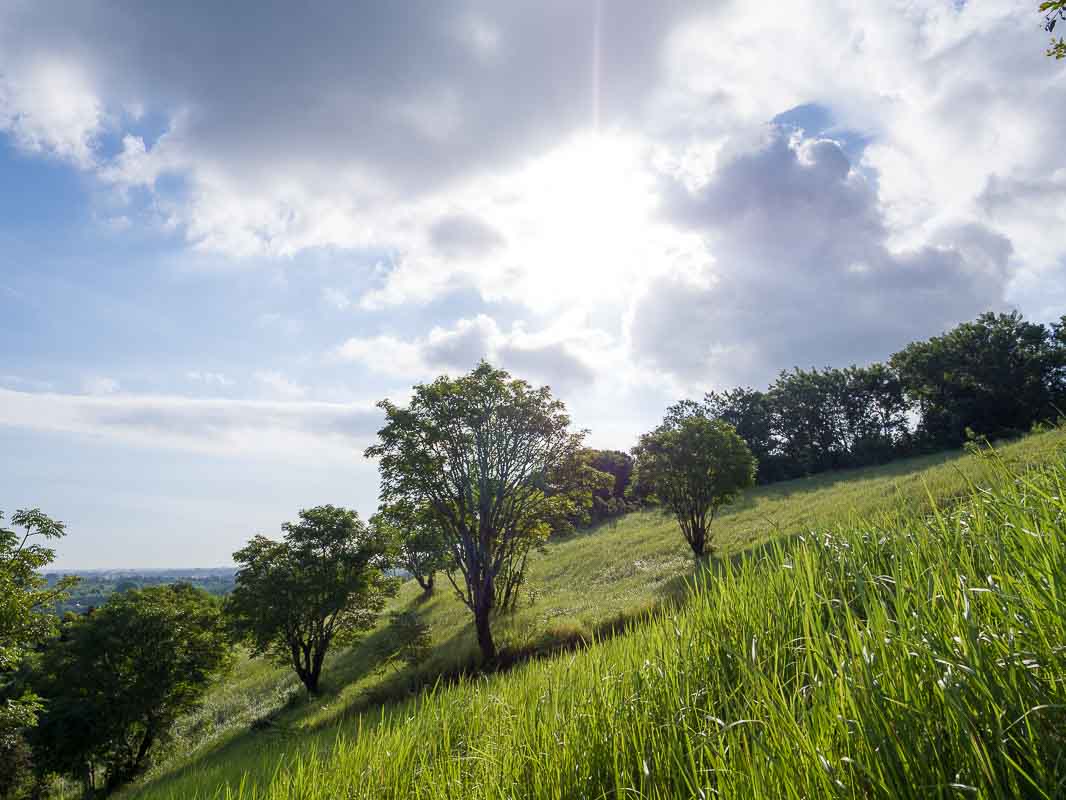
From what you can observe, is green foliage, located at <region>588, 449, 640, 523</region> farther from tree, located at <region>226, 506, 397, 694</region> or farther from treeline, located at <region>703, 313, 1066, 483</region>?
tree, located at <region>226, 506, 397, 694</region>

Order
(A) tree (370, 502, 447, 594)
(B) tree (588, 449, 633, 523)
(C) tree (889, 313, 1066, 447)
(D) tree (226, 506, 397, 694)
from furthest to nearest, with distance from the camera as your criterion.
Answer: (B) tree (588, 449, 633, 523) → (C) tree (889, 313, 1066, 447) → (D) tree (226, 506, 397, 694) → (A) tree (370, 502, 447, 594)

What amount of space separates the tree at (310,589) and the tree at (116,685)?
3.51 meters

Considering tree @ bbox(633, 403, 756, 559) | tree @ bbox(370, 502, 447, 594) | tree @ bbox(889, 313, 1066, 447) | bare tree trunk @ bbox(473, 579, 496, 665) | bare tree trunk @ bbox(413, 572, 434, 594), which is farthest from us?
tree @ bbox(889, 313, 1066, 447)

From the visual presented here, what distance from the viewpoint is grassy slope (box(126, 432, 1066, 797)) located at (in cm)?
1242

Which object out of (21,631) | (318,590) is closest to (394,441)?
(318,590)

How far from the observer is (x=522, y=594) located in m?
31.1

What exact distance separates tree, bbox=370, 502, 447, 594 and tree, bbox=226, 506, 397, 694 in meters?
1.05

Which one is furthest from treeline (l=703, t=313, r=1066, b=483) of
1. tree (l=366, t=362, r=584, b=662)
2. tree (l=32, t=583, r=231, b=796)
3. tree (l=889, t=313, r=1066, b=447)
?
tree (l=32, t=583, r=231, b=796)

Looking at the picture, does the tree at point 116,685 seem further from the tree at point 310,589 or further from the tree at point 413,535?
the tree at point 413,535

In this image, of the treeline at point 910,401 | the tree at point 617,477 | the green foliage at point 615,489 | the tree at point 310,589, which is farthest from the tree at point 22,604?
the treeline at point 910,401

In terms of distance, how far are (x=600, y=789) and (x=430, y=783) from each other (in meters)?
1.42

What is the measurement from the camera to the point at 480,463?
820 inches

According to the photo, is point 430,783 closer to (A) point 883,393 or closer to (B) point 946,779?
(B) point 946,779

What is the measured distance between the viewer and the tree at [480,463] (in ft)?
65.8
